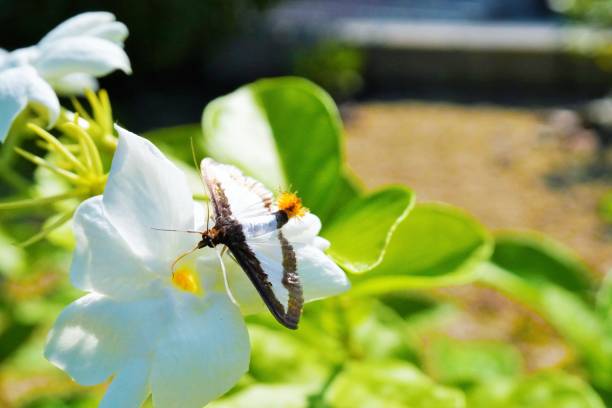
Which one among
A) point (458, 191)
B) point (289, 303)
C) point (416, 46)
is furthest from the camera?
point (416, 46)

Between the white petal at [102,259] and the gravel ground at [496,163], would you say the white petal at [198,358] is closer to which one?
the white petal at [102,259]

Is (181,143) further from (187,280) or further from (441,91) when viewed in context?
(441,91)

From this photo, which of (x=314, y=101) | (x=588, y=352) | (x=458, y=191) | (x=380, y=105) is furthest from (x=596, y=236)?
(x=314, y=101)

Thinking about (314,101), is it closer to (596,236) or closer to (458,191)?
(596,236)

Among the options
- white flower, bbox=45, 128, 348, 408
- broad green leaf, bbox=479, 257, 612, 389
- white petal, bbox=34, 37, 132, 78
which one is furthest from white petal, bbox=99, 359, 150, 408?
broad green leaf, bbox=479, 257, 612, 389

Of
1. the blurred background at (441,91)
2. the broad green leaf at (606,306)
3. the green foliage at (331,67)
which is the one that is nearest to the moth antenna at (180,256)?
the broad green leaf at (606,306)

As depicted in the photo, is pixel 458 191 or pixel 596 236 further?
A: pixel 458 191

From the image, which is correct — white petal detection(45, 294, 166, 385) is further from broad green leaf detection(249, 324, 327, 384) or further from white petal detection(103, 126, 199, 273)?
broad green leaf detection(249, 324, 327, 384)
